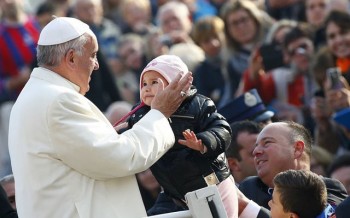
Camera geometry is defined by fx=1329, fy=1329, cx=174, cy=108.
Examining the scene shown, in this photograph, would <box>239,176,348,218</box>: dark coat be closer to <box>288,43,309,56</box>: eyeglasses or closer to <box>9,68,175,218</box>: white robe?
<box>9,68,175,218</box>: white robe

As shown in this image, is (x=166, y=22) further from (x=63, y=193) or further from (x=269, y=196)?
(x=63, y=193)

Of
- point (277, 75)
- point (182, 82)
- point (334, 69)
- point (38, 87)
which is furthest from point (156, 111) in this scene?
point (277, 75)

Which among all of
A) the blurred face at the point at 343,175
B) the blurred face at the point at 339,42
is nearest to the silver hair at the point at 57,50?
the blurred face at the point at 343,175

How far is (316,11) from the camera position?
13.8 metres


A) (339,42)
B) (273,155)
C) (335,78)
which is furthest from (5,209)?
(339,42)

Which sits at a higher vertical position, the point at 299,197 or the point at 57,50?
the point at 57,50

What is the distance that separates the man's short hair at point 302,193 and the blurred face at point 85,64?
4.09 ft

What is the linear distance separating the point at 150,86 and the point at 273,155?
4.35 feet

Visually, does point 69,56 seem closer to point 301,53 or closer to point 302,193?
point 302,193

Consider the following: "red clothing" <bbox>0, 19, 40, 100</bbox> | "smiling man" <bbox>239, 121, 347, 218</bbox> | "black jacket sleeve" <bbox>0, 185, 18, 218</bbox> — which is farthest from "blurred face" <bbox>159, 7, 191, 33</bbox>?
"black jacket sleeve" <bbox>0, 185, 18, 218</bbox>

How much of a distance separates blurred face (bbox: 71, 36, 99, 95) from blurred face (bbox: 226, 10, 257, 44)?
5.87 meters

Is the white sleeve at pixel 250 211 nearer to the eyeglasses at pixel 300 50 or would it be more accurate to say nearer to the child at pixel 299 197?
the child at pixel 299 197

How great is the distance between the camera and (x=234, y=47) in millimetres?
13367

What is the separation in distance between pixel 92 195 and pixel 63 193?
162mm
